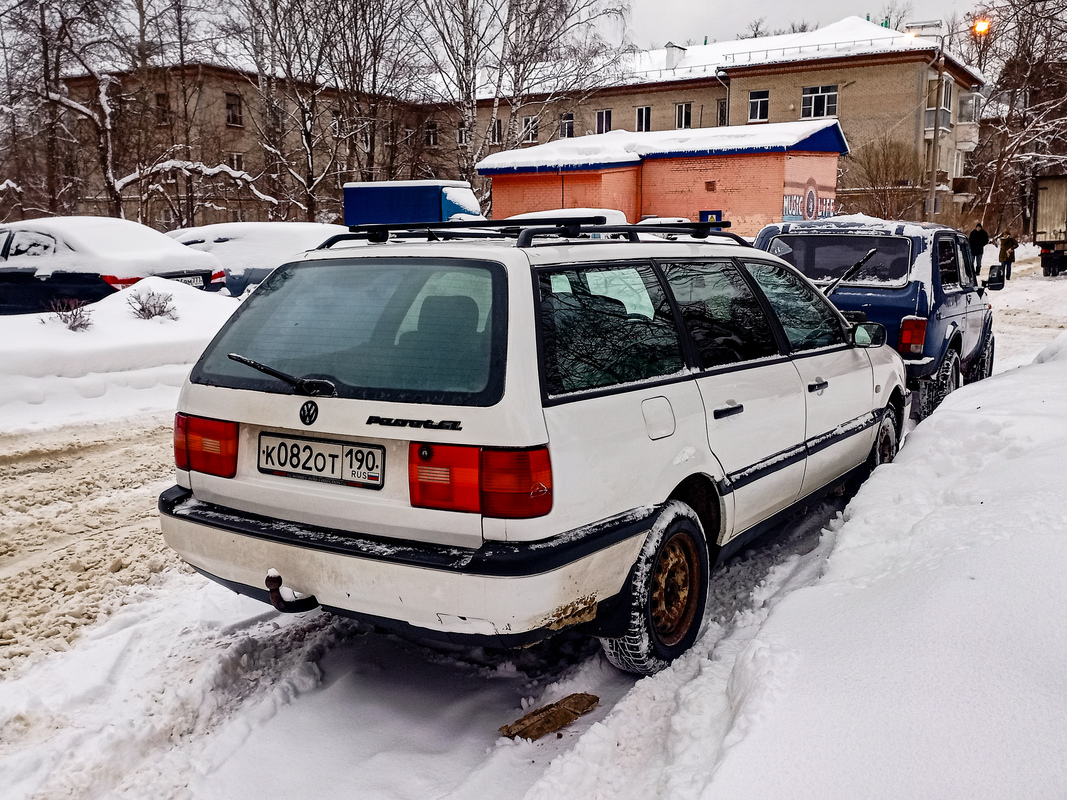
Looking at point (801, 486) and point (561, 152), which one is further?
point (561, 152)

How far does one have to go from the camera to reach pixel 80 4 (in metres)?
22.0

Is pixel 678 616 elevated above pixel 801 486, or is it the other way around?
pixel 801 486

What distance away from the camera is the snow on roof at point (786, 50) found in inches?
1620

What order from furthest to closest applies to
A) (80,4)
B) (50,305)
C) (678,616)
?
(80,4) → (50,305) → (678,616)

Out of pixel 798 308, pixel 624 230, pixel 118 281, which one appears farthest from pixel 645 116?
pixel 624 230

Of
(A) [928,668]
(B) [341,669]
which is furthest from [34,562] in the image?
(A) [928,668]

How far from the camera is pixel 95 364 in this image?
29.1 ft

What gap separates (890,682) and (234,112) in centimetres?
4521

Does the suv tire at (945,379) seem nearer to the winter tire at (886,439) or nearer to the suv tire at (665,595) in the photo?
the winter tire at (886,439)

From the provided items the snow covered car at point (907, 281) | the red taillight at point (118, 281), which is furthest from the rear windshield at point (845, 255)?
the red taillight at point (118, 281)

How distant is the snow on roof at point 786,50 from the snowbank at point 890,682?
3940cm

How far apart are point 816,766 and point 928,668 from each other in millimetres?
505

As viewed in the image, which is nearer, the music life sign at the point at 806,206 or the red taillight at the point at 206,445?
the red taillight at the point at 206,445

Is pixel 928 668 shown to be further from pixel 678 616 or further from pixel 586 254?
pixel 586 254
